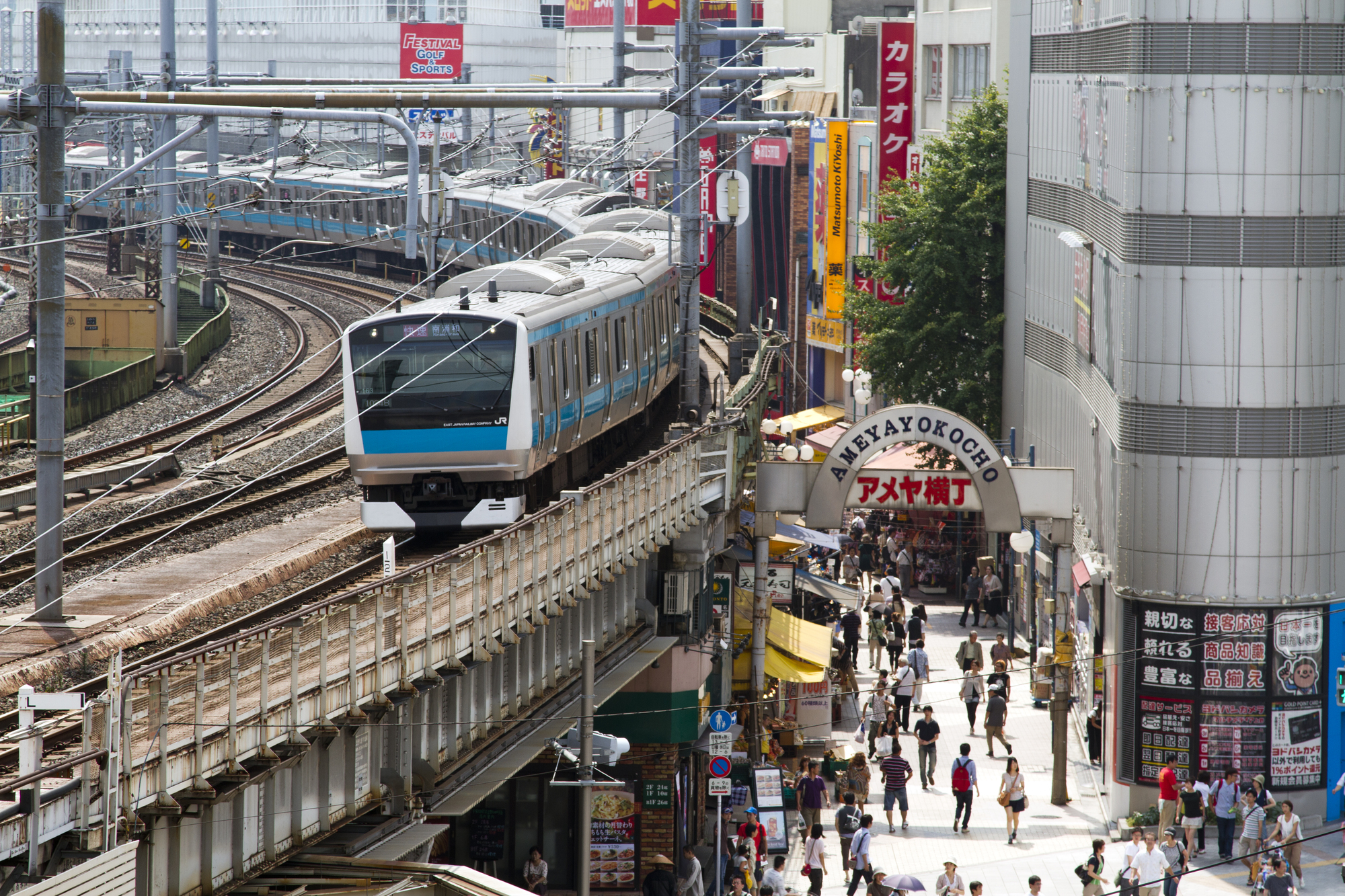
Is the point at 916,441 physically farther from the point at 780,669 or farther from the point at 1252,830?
the point at 1252,830

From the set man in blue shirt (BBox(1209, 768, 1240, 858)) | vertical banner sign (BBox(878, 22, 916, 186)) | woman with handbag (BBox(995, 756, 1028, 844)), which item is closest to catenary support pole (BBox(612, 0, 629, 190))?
vertical banner sign (BBox(878, 22, 916, 186))

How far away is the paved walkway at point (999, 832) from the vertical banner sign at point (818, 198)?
2288cm

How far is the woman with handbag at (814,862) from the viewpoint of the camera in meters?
22.2

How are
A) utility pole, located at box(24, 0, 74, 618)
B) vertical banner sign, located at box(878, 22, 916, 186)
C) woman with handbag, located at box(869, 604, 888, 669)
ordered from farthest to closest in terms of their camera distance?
1. vertical banner sign, located at box(878, 22, 916, 186)
2. woman with handbag, located at box(869, 604, 888, 669)
3. utility pole, located at box(24, 0, 74, 618)

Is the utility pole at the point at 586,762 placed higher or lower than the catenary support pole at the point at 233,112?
lower

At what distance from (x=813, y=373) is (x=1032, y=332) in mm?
21013

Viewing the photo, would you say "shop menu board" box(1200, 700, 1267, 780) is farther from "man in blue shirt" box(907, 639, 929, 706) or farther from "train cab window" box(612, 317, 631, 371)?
"train cab window" box(612, 317, 631, 371)

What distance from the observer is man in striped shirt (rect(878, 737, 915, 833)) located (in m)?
24.2

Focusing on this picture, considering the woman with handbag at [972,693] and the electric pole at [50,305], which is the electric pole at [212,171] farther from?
the electric pole at [50,305]

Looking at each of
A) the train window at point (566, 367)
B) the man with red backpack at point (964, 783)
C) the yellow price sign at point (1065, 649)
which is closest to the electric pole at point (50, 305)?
the train window at point (566, 367)

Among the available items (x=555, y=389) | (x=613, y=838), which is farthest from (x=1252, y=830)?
(x=555, y=389)

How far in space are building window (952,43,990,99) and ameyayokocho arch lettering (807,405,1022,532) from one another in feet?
66.7

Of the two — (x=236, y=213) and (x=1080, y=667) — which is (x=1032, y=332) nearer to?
(x=1080, y=667)

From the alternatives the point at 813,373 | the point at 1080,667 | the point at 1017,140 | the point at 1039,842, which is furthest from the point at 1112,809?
the point at 813,373
